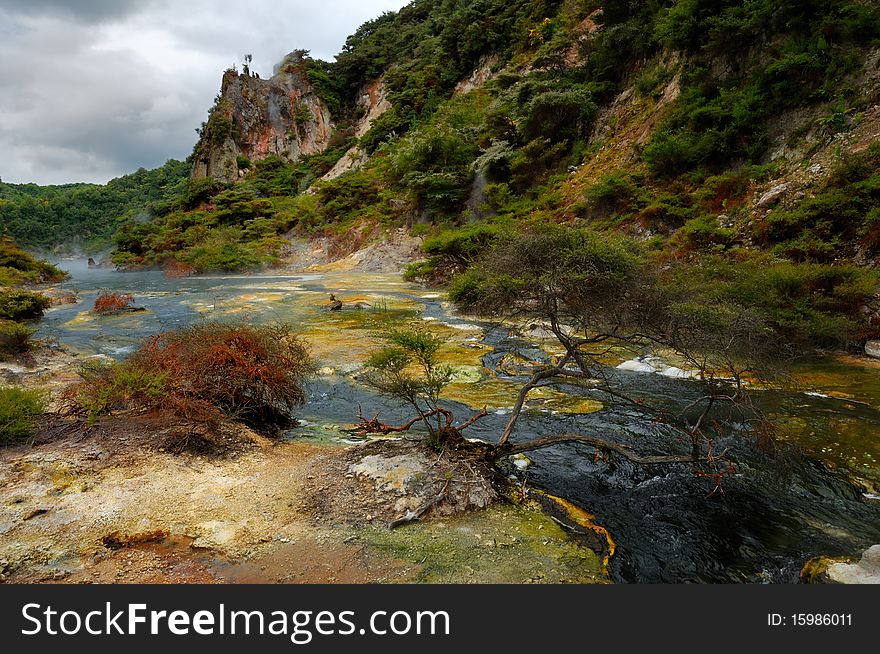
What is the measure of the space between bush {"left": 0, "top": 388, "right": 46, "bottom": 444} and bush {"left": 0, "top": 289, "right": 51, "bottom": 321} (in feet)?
38.8

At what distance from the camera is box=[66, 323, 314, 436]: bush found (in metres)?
6.57

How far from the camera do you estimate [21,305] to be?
16016mm

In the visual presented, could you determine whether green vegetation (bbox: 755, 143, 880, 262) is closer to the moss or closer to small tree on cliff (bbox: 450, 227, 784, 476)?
small tree on cliff (bbox: 450, 227, 784, 476)

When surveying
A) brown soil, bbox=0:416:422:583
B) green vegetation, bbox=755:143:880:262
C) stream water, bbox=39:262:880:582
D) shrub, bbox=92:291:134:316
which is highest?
green vegetation, bbox=755:143:880:262

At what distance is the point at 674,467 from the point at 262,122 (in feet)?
252

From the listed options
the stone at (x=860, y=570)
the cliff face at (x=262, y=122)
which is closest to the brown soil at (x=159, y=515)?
the stone at (x=860, y=570)

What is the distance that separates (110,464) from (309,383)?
168 inches

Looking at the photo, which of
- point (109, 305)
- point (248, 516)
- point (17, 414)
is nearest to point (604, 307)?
point (248, 516)

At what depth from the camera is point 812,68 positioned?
1683cm

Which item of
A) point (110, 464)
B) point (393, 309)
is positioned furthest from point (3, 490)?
point (393, 309)

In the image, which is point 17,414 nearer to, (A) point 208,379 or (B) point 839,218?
(A) point 208,379

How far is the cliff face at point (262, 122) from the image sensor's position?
215ft

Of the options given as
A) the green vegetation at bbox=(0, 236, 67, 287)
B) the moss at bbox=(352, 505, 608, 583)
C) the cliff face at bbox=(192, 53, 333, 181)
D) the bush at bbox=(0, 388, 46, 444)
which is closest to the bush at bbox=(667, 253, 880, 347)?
the moss at bbox=(352, 505, 608, 583)

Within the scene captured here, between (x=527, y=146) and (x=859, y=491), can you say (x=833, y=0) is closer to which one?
(x=527, y=146)
